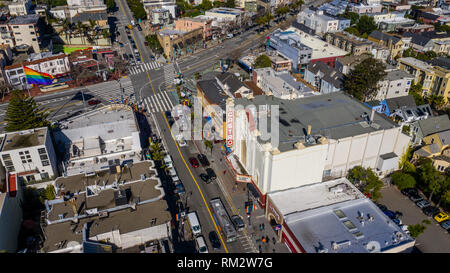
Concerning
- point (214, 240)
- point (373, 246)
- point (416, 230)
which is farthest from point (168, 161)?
point (416, 230)

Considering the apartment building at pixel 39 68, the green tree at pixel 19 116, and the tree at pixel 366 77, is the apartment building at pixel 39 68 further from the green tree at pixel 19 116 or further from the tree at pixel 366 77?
the tree at pixel 366 77

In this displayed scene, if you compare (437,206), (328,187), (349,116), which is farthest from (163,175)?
(437,206)

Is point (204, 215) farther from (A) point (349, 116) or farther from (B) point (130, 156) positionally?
(A) point (349, 116)

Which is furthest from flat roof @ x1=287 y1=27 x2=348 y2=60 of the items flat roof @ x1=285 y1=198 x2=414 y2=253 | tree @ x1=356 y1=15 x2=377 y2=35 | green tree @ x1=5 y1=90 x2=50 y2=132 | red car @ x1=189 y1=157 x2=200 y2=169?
green tree @ x1=5 y1=90 x2=50 y2=132

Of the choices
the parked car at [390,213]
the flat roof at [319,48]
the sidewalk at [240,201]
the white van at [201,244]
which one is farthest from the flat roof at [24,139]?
the flat roof at [319,48]

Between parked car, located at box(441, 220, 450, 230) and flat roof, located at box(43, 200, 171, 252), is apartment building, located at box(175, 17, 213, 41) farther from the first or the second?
parked car, located at box(441, 220, 450, 230)

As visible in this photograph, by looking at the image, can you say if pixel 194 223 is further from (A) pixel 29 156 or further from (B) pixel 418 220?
(B) pixel 418 220

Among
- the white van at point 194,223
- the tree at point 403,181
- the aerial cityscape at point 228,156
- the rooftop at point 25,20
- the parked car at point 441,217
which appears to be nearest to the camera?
the aerial cityscape at point 228,156
